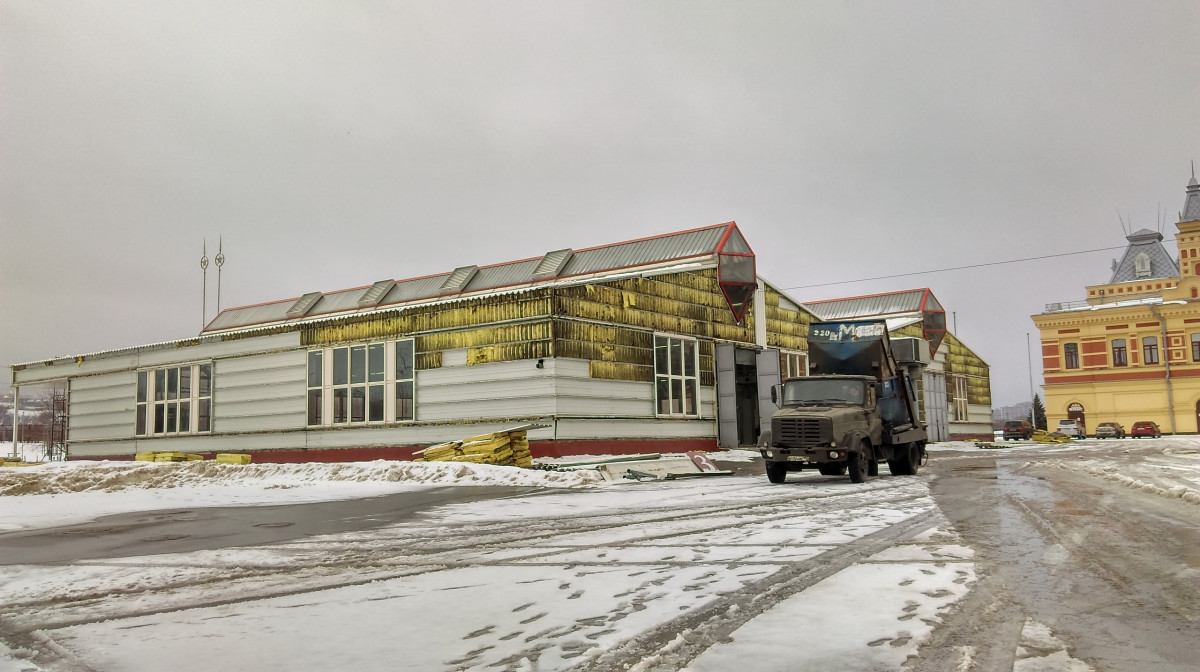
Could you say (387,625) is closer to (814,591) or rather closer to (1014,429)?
(814,591)

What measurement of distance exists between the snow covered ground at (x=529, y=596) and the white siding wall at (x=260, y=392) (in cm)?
1548

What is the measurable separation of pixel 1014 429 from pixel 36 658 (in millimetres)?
62016

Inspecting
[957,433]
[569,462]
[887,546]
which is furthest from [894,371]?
[957,433]

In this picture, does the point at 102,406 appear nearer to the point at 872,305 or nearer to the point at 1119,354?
the point at 872,305

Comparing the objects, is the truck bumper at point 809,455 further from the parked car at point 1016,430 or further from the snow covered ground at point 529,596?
the parked car at point 1016,430

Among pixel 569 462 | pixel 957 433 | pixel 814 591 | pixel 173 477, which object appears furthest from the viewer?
pixel 957 433

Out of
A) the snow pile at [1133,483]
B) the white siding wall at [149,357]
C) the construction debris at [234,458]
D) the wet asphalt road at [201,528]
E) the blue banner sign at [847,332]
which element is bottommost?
the snow pile at [1133,483]

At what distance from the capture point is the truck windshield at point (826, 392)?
58.9 feet

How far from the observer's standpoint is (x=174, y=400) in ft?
103

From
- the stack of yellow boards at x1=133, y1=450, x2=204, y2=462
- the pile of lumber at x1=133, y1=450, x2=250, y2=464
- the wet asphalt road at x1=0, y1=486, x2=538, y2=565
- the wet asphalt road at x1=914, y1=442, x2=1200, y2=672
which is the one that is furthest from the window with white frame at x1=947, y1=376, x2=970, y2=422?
the wet asphalt road at x1=0, y1=486, x2=538, y2=565

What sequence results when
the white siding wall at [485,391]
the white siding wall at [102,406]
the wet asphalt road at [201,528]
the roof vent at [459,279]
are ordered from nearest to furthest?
the wet asphalt road at [201,528] < the white siding wall at [485,391] < the white siding wall at [102,406] < the roof vent at [459,279]

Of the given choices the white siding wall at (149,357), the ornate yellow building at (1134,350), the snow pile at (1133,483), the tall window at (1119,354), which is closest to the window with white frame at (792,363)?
the snow pile at (1133,483)

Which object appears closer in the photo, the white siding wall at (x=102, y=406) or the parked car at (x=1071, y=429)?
the white siding wall at (x=102, y=406)

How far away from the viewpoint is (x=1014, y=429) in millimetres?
57594
